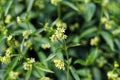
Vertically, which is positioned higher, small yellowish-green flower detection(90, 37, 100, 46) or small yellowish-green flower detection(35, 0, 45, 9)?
small yellowish-green flower detection(35, 0, 45, 9)

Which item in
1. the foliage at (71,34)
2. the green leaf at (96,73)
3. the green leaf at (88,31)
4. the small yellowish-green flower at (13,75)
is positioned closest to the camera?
the small yellowish-green flower at (13,75)

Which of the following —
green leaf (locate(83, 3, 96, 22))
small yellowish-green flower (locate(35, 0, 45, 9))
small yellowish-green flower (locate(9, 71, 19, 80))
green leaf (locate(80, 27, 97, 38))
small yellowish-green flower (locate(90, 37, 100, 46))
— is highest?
small yellowish-green flower (locate(35, 0, 45, 9))

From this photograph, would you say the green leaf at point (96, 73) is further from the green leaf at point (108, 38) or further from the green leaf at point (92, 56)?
the green leaf at point (108, 38)

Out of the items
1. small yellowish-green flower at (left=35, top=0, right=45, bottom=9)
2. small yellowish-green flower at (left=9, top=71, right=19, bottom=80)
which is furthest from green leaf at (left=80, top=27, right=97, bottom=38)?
small yellowish-green flower at (left=9, top=71, right=19, bottom=80)

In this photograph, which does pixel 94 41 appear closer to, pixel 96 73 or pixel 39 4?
pixel 96 73

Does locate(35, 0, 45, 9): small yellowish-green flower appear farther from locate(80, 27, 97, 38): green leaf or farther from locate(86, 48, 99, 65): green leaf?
locate(86, 48, 99, 65): green leaf

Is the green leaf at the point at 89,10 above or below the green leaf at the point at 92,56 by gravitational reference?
above

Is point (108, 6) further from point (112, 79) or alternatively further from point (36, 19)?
point (112, 79)

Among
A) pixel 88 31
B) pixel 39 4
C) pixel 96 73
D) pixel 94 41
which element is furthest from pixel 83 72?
pixel 39 4

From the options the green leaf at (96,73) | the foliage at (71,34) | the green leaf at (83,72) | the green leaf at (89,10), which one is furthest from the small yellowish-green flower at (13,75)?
the green leaf at (89,10)
